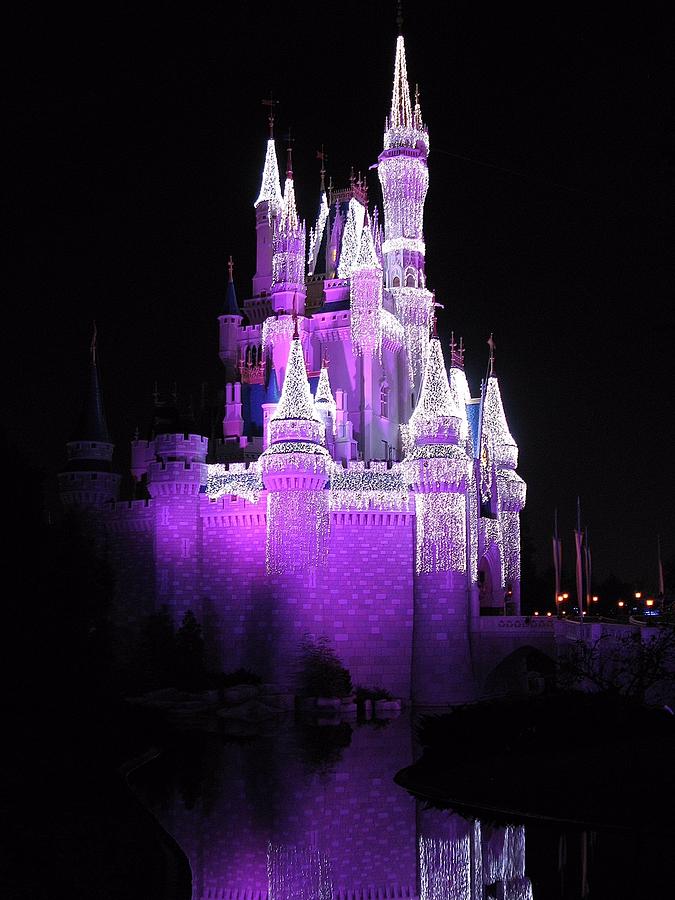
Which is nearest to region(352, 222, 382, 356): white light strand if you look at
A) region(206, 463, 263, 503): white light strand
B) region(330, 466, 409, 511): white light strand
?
region(330, 466, 409, 511): white light strand

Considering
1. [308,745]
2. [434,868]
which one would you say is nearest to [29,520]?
[308,745]

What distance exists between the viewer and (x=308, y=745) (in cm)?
4094

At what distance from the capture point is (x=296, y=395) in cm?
5578

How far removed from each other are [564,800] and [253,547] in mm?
32595

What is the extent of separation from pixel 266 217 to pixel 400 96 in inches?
361

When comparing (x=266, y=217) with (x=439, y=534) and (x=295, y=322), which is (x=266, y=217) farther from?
(x=439, y=534)

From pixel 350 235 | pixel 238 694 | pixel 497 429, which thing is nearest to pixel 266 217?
pixel 350 235

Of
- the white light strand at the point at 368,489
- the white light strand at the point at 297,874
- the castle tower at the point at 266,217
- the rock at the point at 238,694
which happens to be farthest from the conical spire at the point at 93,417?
the white light strand at the point at 297,874

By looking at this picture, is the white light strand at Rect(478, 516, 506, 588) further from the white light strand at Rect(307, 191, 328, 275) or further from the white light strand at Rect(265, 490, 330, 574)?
the white light strand at Rect(307, 191, 328, 275)

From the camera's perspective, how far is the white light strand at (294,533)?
2151 inches

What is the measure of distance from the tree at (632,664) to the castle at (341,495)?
11.8 meters

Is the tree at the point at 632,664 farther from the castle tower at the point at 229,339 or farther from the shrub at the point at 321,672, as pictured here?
the castle tower at the point at 229,339

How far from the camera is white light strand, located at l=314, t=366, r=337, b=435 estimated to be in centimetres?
6216

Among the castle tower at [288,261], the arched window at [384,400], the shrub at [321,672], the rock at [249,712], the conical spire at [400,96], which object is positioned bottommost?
the rock at [249,712]
